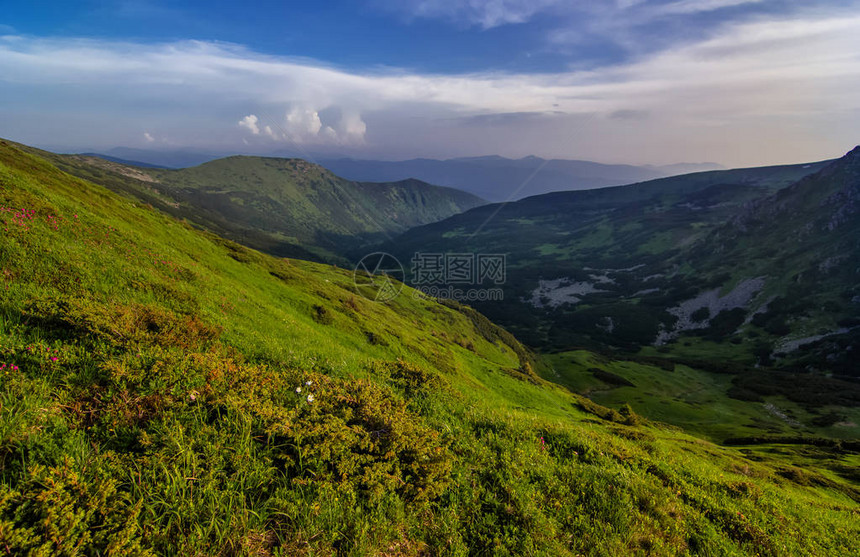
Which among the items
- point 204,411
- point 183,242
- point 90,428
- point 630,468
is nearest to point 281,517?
point 204,411

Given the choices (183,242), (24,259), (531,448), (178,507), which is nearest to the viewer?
(178,507)

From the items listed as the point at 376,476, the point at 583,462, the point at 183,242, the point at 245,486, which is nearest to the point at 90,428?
the point at 245,486

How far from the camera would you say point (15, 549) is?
14.4 ft

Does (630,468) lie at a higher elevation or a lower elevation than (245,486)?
lower

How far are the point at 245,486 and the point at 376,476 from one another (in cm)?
246

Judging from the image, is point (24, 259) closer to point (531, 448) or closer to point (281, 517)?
point (281, 517)

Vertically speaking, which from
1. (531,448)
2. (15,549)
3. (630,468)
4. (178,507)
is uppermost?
(15,549)

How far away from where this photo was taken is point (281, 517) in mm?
6277

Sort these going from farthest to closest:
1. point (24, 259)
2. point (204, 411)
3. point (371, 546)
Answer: point (24, 259) < point (204, 411) < point (371, 546)

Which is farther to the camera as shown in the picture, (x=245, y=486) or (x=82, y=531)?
(x=245, y=486)

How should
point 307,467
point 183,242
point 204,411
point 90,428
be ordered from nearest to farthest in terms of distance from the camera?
point 90,428 < point 307,467 < point 204,411 < point 183,242

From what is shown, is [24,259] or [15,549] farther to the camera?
[24,259]

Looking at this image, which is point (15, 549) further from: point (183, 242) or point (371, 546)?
point (183, 242)

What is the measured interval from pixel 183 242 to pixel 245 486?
43.1 metres
